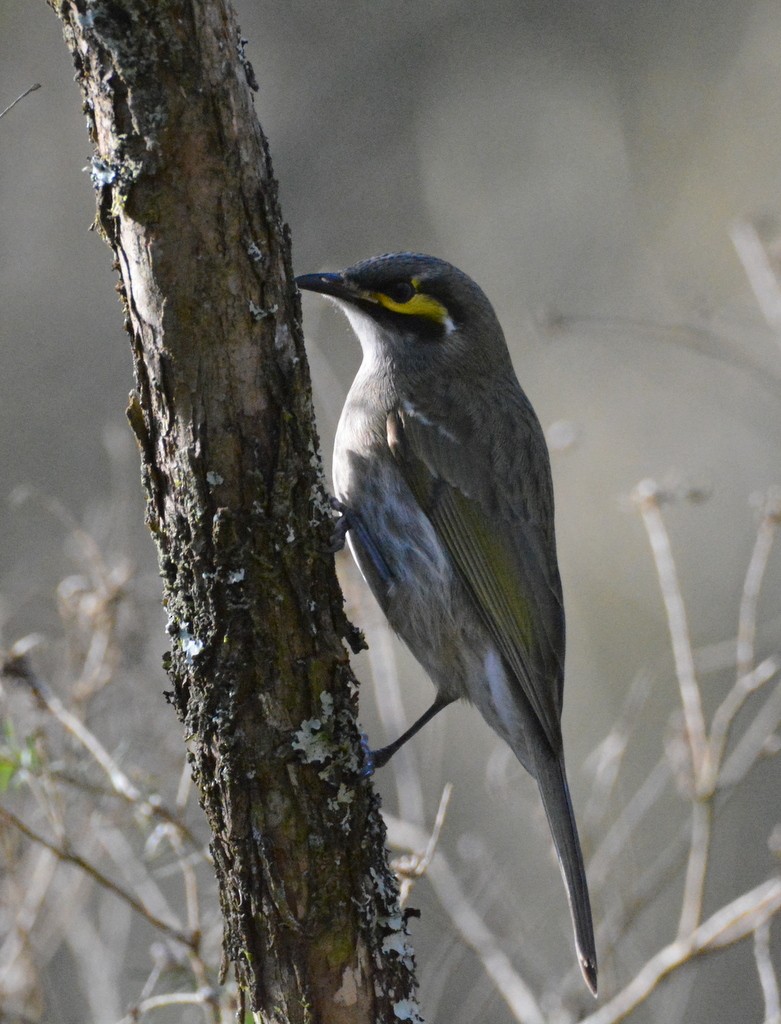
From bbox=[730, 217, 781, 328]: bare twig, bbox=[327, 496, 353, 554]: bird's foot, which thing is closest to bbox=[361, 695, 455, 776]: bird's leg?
bbox=[327, 496, 353, 554]: bird's foot

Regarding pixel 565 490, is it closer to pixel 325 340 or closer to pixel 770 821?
pixel 325 340

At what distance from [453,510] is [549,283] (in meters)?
4.60

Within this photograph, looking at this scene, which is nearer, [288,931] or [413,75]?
[288,931]

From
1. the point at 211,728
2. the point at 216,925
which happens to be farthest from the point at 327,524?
the point at 216,925

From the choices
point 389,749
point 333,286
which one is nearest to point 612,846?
point 389,749

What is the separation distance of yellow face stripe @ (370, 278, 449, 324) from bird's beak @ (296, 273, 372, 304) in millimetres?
51

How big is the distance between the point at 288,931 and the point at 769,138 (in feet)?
23.3

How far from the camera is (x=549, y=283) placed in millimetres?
8367

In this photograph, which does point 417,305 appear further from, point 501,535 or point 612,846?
point 612,846

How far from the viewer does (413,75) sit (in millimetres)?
8883

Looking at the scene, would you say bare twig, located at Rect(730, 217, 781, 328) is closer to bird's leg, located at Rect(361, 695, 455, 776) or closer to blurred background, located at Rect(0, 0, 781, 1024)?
blurred background, located at Rect(0, 0, 781, 1024)

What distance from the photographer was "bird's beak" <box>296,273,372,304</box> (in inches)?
158

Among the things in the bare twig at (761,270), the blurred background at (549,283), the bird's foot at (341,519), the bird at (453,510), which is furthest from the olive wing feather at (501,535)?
the blurred background at (549,283)

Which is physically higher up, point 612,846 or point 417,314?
point 417,314
